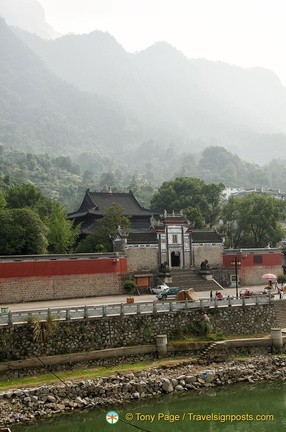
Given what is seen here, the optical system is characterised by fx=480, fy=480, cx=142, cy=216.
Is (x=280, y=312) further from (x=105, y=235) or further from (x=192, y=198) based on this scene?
(x=192, y=198)

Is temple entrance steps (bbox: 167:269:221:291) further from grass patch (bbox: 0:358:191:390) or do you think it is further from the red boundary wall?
grass patch (bbox: 0:358:191:390)

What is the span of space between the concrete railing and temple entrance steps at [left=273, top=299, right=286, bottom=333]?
89cm

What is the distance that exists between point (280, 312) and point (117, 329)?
11.6 meters

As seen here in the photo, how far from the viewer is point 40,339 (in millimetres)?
24812

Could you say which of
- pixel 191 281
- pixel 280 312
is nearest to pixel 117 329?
pixel 280 312

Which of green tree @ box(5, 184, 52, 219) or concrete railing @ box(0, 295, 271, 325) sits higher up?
green tree @ box(5, 184, 52, 219)

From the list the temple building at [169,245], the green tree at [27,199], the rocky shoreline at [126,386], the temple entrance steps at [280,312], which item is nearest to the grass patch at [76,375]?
the rocky shoreline at [126,386]

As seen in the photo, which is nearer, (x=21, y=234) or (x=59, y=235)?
(x=21, y=234)

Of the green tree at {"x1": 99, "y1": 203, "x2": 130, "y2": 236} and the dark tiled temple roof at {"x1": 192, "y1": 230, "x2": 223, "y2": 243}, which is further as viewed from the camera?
the green tree at {"x1": 99, "y1": 203, "x2": 130, "y2": 236}

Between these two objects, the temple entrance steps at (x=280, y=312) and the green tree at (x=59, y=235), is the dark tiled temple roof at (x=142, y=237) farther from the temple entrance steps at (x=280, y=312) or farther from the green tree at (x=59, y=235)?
the temple entrance steps at (x=280, y=312)

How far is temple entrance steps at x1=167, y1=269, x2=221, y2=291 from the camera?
135 feet

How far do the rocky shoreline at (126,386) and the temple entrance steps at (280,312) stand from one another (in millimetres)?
4440

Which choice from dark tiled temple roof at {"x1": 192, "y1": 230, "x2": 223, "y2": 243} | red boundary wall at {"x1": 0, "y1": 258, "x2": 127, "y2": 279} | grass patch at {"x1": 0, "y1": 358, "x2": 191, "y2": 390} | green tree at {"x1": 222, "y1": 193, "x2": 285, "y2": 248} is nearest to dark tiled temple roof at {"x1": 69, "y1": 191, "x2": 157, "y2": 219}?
green tree at {"x1": 222, "y1": 193, "x2": 285, "y2": 248}

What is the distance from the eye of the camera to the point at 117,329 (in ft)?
88.5
